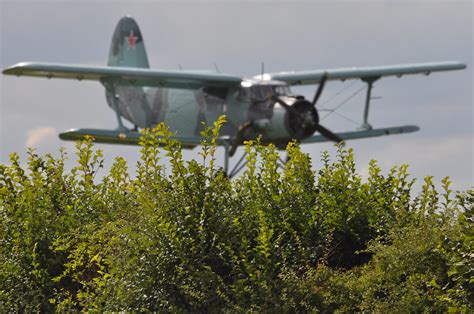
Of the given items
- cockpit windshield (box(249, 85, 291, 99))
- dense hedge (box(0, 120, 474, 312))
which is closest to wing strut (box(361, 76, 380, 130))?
cockpit windshield (box(249, 85, 291, 99))

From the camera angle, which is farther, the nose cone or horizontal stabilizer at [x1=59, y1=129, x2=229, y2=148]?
horizontal stabilizer at [x1=59, y1=129, x2=229, y2=148]

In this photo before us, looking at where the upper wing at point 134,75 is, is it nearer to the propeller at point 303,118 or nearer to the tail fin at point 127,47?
the propeller at point 303,118

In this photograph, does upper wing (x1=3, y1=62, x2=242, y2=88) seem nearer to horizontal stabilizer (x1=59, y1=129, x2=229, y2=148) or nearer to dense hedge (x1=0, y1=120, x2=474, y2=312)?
horizontal stabilizer (x1=59, y1=129, x2=229, y2=148)

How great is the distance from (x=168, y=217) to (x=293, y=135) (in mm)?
20247

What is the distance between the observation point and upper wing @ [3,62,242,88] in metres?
30.4

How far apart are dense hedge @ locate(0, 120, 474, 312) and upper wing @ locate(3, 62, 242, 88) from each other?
68.1 ft

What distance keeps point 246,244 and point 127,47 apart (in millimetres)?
36981

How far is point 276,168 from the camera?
30.2 feet

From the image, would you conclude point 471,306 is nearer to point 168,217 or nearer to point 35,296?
point 168,217

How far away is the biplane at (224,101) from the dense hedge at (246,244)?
1858cm

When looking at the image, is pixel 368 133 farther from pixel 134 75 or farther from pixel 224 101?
pixel 134 75

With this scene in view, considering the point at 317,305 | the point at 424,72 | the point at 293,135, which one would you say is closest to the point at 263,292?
the point at 317,305

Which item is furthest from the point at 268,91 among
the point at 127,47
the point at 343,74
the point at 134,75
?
the point at 127,47

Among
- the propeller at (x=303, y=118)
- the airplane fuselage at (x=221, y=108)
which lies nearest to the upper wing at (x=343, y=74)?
the airplane fuselage at (x=221, y=108)
